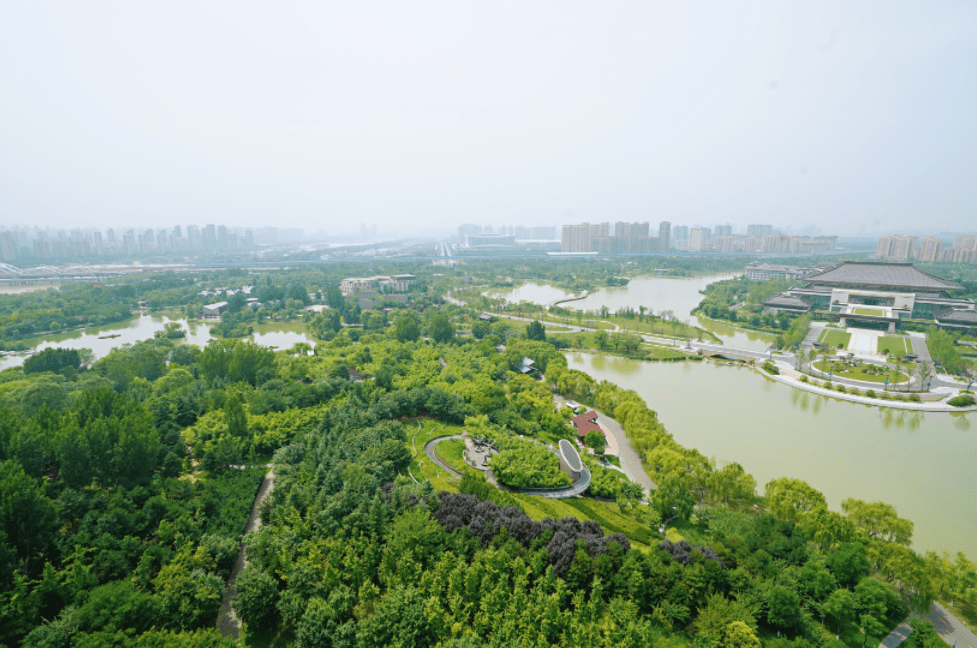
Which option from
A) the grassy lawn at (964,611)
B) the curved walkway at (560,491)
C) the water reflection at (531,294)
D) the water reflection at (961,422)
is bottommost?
the water reflection at (961,422)

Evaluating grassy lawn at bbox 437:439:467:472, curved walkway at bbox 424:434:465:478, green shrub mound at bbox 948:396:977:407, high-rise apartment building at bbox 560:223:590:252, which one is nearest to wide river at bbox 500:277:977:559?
green shrub mound at bbox 948:396:977:407

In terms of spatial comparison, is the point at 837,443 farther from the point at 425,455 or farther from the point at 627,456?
the point at 425,455

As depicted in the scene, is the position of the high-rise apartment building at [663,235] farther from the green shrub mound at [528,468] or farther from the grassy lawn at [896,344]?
the green shrub mound at [528,468]

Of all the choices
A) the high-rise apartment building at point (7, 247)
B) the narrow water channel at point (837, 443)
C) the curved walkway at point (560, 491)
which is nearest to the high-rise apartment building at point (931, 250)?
the narrow water channel at point (837, 443)

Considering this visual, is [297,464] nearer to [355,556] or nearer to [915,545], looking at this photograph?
[355,556]

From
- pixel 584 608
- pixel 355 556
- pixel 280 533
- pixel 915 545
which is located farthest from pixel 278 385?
pixel 915 545

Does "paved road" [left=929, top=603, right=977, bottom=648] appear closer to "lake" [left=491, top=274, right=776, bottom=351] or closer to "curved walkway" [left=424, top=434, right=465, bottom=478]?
"curved walkway" [left=424, top=434, right=465, bottom=478]
